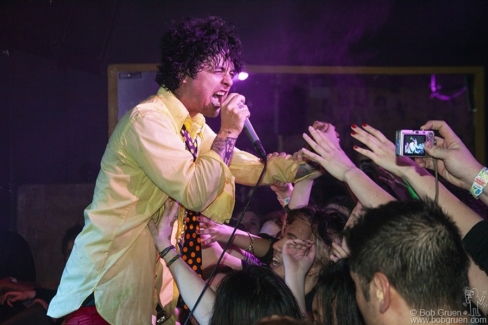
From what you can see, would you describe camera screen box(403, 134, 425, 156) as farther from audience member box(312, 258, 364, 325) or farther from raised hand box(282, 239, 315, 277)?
raised hand box(282, 239, 315, 277)

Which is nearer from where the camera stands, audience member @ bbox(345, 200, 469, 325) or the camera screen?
audience member @ bbox(345, 200, 469, 325)

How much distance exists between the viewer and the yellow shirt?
89.4 inches

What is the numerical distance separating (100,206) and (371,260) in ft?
3.82

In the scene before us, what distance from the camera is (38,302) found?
12.7 ft

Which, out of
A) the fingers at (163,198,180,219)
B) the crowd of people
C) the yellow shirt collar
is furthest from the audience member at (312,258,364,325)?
the yellow shirt collar

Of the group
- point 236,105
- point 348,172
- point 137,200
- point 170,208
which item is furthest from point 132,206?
point 348,172

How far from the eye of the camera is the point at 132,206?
2344 mm

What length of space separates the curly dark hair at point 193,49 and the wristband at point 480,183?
45.3 inches

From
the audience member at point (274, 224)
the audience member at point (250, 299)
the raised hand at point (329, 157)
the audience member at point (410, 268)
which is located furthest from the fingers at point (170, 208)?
the audience member at point (274, 224)

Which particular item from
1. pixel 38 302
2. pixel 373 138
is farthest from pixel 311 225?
pixel 38 302

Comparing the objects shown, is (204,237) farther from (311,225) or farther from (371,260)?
(371,260)

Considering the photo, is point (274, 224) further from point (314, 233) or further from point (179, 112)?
point (179, 112)

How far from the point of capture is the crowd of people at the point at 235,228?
4.99ft

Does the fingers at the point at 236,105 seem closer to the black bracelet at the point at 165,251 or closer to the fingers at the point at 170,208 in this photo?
the fingers at the point at 170,208
